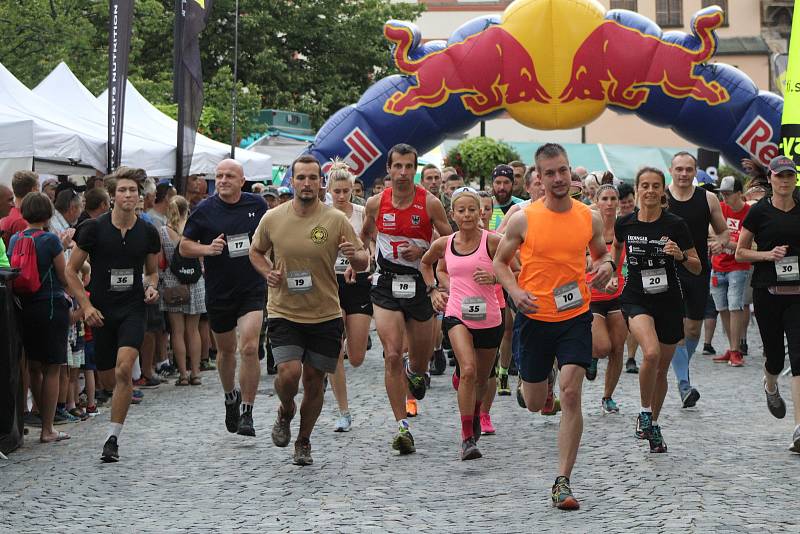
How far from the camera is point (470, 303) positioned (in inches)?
357

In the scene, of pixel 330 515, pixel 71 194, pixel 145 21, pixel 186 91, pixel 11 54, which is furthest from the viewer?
pixel 145 21

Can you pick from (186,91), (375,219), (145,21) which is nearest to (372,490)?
(375,219)

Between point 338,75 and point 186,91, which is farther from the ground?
point 338,75

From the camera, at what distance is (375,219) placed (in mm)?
9828

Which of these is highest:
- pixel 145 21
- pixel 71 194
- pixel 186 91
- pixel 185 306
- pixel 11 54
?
pixel 145 21

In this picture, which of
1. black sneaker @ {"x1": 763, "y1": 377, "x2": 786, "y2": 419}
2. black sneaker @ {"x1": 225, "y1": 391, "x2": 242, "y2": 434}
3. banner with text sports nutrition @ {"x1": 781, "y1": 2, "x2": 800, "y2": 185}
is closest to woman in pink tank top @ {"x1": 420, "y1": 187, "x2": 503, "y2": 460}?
black sneaker @ {"x1": 225, "y1": 391, "x2": 242, "y2": 434}

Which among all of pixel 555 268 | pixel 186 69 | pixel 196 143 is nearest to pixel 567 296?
pixel 555 268

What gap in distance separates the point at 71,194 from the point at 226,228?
2.45 meters

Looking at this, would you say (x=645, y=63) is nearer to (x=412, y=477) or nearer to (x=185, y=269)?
(x=185, y=269)

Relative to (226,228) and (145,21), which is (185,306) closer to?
(226,228)

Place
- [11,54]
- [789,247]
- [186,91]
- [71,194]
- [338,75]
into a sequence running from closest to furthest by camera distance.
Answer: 1. [789,247]
2. [71,194]
3. [186,91]
4. [11,54]
5. [338,75]

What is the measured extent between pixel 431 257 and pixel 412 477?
1.74 m

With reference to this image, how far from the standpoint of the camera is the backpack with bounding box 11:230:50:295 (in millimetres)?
9828

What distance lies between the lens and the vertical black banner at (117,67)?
47.9 feet
